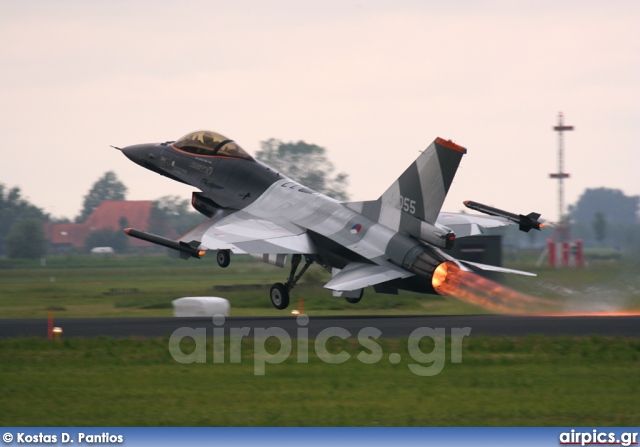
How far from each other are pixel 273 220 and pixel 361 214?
114 inches

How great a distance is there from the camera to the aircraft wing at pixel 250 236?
26625mm

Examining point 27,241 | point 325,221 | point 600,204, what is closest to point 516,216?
point 325,221

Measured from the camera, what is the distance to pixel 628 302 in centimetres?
2820

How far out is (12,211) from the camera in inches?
3017

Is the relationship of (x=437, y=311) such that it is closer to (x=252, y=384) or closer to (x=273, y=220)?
(x=273, y=220)

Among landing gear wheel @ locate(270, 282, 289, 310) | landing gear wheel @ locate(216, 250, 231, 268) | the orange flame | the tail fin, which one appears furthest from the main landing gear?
the orange flame

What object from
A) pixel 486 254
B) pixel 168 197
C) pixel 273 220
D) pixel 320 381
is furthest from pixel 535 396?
pixel 168 197

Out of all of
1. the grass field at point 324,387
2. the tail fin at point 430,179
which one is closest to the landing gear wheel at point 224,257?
the tail fin at point 430,179

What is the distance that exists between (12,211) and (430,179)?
57883 mm

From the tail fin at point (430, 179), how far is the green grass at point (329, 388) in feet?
18.5

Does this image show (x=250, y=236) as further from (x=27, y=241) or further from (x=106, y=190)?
(x=106, y=190)

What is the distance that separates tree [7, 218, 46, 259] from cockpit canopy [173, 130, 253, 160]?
36276 mm

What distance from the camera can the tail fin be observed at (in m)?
24.6

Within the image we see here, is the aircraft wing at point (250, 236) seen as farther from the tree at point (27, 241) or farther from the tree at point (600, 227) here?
the tree at point (600, 227)
